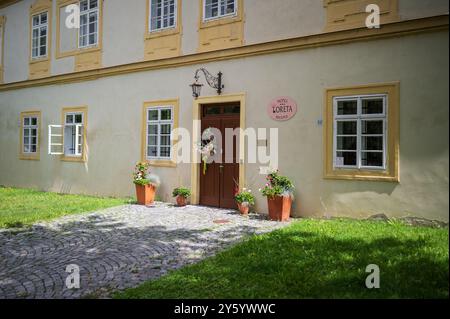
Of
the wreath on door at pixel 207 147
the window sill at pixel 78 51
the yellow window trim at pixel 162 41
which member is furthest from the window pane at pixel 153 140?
the window sill at pixel 78 51

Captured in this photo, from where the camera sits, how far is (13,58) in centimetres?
1437

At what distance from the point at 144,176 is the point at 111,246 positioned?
4194 mm

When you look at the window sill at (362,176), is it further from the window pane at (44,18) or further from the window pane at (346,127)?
the window pane at (44,18)

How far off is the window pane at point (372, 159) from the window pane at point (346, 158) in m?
0.18

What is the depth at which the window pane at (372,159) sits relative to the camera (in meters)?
7.15

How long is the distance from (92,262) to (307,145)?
4791 mm

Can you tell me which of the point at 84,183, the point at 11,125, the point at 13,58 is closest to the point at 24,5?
the point at 13,58

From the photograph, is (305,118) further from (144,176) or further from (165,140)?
(144,176)

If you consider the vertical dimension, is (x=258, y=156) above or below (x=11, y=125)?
below

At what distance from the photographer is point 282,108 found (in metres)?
8.15

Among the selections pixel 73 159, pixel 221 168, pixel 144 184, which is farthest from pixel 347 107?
pixel 73 159

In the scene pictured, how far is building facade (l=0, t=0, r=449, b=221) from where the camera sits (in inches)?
270

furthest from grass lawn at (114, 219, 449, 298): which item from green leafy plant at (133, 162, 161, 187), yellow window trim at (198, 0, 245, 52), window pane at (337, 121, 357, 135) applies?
yellow window trim at (198, 0, 245, 52)

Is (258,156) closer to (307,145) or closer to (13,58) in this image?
(307,145)
